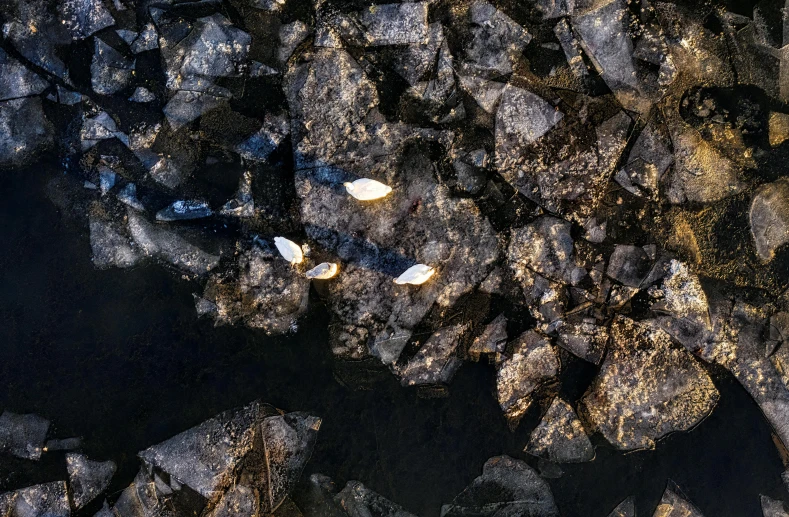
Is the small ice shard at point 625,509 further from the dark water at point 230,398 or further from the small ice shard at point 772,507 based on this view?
the small ice shard at point 772,507

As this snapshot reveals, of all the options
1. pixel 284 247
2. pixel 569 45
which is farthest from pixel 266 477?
pixel 569 45

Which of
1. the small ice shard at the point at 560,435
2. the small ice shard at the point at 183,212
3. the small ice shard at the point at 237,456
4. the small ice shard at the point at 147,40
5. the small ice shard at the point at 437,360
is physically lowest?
the small ice shard at the point at 237,456

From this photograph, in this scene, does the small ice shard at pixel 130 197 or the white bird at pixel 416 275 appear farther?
the small ice shard at pixel 130 197

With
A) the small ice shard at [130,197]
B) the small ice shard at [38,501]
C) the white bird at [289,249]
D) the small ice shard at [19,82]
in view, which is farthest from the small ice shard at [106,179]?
the small ice shard at [38,501]

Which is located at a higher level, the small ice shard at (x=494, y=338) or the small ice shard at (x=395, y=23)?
the small ice shard at (x=395, y=23)

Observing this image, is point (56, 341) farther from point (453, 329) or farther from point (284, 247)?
point (453, 329)

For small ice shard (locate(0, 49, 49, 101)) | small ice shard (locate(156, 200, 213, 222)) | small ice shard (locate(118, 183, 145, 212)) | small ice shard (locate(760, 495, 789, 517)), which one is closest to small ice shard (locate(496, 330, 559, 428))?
small ice shard (locate(760, 495, 789, 517))
